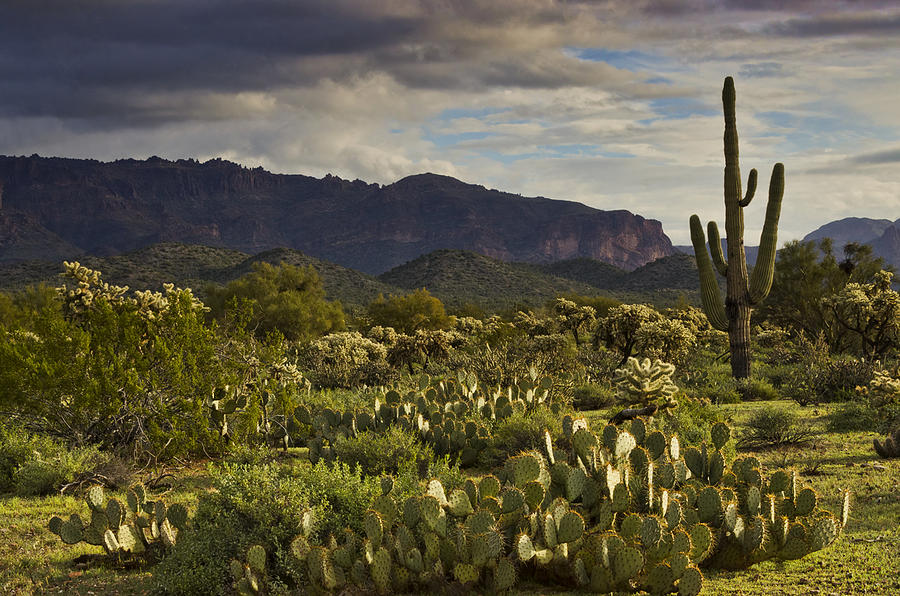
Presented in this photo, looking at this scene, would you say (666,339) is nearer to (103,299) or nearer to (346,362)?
(346,362)

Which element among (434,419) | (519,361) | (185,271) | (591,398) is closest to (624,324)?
(519,361)

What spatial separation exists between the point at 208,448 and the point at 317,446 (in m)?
2.41

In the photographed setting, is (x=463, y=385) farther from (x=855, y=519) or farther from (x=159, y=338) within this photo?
(x=855, y=519)

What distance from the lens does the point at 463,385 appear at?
1354 cm

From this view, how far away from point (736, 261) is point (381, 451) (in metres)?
12.0

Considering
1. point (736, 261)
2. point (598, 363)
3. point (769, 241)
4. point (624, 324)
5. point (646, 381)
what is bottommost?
point (598, 363)

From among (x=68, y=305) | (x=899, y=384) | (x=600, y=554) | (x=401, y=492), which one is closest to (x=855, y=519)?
(x=899, y=384)

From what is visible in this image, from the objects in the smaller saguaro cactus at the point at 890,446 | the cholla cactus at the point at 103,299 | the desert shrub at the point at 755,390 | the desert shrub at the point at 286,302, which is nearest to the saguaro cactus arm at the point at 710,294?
the desert shrub at the point at 755,390

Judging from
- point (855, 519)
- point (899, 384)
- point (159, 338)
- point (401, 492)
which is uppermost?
point (159, 338)

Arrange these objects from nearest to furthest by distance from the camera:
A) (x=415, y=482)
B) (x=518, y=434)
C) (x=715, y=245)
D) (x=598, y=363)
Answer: (x=415, y=482) → (x=518, y=434) → (x=715, y=245) → (x=598, y=363)

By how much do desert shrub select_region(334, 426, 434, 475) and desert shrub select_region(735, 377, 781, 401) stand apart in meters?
9.36

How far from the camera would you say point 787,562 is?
626 centimetres

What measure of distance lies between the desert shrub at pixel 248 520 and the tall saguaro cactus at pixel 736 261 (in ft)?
Result: 44.9

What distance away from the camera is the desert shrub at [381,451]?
377 inches
